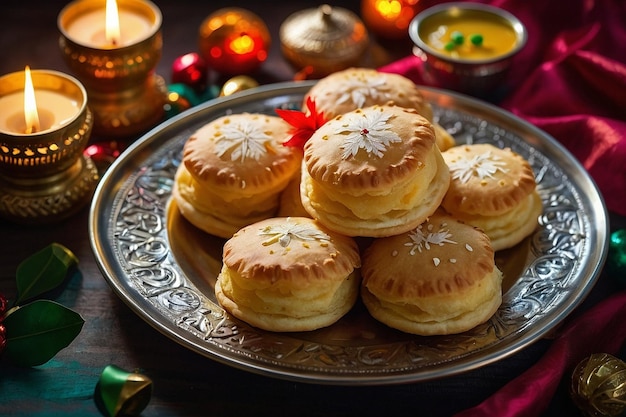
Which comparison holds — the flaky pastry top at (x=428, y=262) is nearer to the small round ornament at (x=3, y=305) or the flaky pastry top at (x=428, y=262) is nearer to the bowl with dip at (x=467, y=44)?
the small round ornament at (x=3, y=305)

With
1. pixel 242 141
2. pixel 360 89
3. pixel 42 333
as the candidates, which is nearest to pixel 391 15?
pixel 360 89

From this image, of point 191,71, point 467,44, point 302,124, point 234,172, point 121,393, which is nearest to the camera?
point 121,393

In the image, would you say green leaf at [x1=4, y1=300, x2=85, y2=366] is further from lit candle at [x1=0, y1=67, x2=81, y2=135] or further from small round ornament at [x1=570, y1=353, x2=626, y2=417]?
small round ornament at [x1=570, y1=353, x2=626, y2=417]

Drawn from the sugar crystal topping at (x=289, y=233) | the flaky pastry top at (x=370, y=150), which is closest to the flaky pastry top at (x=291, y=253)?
the sugar crystal topping at (x=289, y=233)

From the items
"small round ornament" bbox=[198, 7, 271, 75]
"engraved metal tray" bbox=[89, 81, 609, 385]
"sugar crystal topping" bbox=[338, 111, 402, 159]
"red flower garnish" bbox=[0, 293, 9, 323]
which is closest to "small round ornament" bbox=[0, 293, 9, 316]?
"red flower garnish" bbox=[0, 293, 9, 323]

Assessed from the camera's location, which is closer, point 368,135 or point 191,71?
point 368,135

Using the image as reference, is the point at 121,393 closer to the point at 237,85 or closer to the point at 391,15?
the point at 237,85

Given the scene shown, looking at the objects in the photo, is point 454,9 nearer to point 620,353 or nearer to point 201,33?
point 201,33

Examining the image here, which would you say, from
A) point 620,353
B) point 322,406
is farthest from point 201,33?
point 620,353
